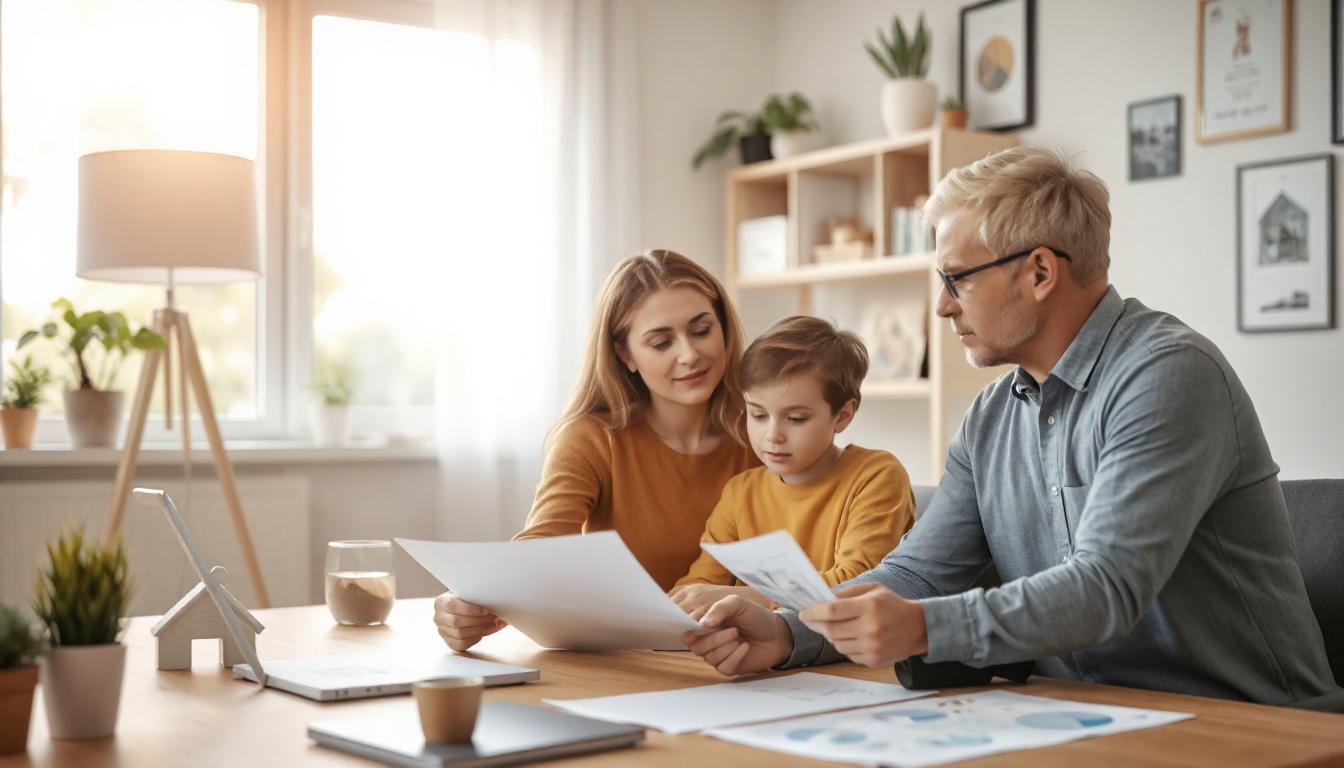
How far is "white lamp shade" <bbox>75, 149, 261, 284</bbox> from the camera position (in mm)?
3070

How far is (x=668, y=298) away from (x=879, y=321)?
7.96 ft

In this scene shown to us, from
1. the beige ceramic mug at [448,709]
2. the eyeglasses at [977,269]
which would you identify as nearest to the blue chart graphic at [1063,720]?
the beige ceramic mug at [448,709]

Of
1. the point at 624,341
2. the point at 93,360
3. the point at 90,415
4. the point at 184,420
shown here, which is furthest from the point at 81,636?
the point at 93,360

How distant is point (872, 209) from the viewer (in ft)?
15.1

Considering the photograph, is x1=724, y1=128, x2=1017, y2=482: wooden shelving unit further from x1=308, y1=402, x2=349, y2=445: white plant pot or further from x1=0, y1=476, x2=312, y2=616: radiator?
x1=0, y1=476, x2=312, y2=616: radiator

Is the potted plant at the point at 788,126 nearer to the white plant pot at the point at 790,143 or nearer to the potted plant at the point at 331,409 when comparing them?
the white plant pot at the point at 790,143

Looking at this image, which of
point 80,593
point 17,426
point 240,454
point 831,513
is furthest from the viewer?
point 240,454

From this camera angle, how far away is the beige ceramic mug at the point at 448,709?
1.02 meters

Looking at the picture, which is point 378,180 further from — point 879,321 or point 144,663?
point 144,663

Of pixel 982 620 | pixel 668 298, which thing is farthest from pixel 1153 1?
pixel 982 620

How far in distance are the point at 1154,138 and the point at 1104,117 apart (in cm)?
19

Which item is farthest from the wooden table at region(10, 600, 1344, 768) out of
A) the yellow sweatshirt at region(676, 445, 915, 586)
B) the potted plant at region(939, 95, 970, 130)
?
the potted plant at region(939, 95, 970, 130)

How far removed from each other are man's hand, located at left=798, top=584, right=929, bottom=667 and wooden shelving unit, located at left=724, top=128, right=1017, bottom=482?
2699mm

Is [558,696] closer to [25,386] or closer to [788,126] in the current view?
[25,386]
